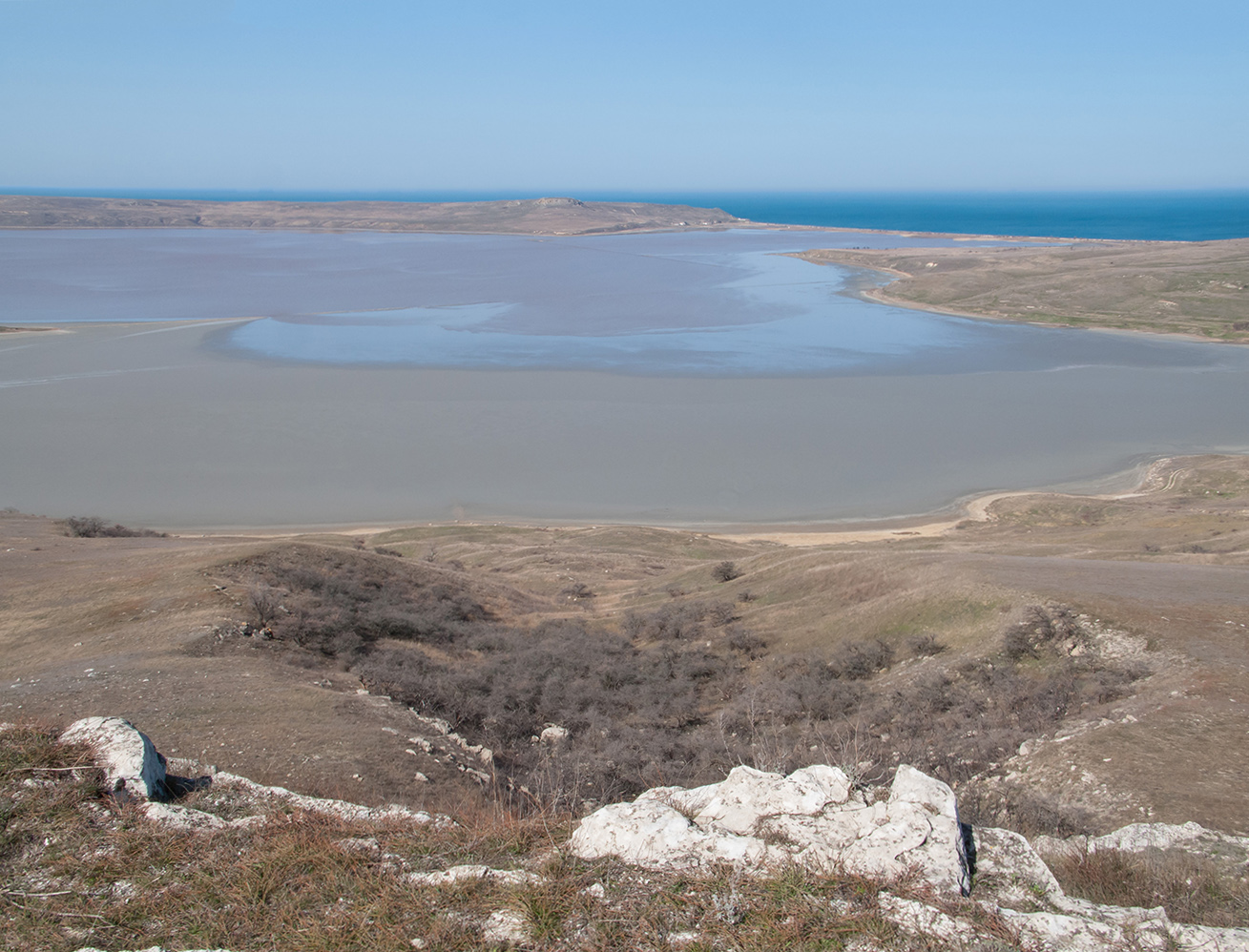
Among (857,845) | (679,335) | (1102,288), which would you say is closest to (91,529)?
(857,845)

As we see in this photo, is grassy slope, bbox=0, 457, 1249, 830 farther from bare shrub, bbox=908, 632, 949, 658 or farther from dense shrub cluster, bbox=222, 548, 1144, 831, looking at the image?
dense shrub cluster, bbox=222, 548, 1144, 831

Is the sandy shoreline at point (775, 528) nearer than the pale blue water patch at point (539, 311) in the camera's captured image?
Yes

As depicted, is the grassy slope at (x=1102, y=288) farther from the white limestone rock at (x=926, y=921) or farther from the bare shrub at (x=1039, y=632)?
the white limestone rock at (x=926, y=921)

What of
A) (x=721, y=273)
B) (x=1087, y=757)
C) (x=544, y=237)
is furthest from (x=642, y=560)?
(x=544, y=237)

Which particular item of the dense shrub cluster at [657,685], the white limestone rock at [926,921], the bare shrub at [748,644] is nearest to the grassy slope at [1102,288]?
the bare shrub at [748,644]

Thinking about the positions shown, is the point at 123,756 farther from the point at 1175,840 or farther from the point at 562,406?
the point at 562,406

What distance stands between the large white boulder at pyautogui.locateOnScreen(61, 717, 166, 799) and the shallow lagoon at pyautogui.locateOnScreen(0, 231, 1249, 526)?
25673 mm

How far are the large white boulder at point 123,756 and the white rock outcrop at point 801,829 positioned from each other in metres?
3.38

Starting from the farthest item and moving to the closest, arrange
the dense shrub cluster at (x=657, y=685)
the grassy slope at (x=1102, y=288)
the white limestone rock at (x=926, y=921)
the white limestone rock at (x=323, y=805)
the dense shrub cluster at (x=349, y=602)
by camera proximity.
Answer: the grassy slope at (x=1102, y=288), the dense shrub cluster at (x=349, y=602), the dense shrub cluster at (x=657, y=685), the white limestone rock at (x=323, y=805), the white limestone rock at (x=926, y=921)

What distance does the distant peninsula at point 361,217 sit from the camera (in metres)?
165

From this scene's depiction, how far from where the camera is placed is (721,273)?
99875 millimetres

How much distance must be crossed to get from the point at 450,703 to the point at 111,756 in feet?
20.0

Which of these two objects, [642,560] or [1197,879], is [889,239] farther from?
[1197,879]

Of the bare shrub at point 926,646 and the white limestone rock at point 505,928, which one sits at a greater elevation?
the white limestone rock at point 505,928
